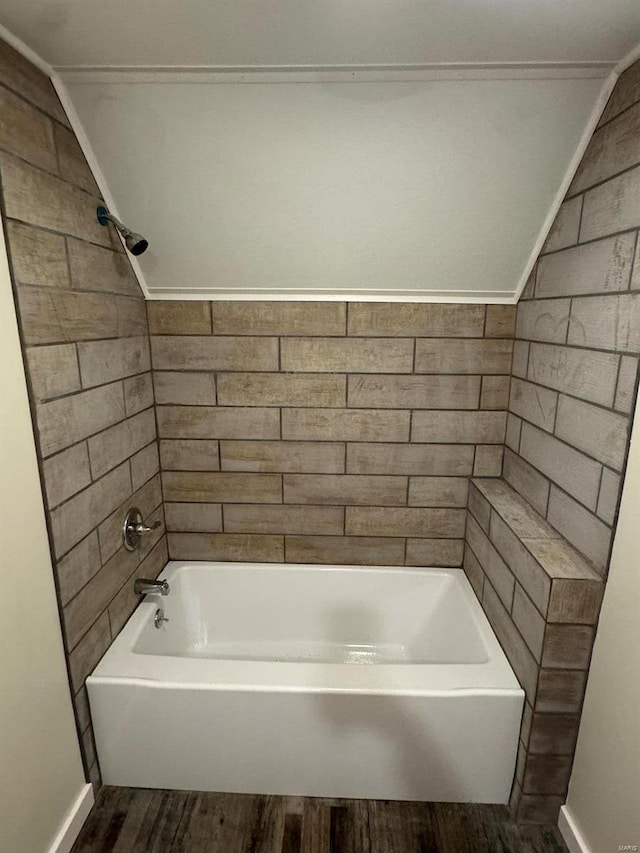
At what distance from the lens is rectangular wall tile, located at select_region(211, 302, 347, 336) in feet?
5.96

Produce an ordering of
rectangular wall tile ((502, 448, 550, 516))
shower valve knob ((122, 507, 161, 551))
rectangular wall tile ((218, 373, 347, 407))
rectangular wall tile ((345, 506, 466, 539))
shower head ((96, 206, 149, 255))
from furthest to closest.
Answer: rectangular wall tile ((345, 506, 466, 539))
rectangular wall tile ((218, 373, 347, 407))
shower valve knob ((122, 507, 161, 551))
rectangular wall tile ((502, 448, 550, 516))
shower head ((96, 206, 149, 255))

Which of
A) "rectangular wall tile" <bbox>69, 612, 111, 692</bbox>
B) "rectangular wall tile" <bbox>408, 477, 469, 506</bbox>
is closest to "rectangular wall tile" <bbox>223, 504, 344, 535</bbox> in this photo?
"rectangular wall tile" <bbox>408, 477, 469, 506</bbox>

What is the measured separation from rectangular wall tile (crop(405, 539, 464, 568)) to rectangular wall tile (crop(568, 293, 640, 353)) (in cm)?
103

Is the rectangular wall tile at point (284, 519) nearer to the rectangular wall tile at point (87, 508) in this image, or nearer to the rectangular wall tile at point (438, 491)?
the rectangular wall tile at point (438, 491)

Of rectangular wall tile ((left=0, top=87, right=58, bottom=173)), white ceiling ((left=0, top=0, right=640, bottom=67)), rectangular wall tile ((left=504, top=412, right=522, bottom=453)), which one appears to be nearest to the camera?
white ceiling ((left=0, top=0, right=640, bottom=67))

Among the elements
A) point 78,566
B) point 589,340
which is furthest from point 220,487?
point 589,340

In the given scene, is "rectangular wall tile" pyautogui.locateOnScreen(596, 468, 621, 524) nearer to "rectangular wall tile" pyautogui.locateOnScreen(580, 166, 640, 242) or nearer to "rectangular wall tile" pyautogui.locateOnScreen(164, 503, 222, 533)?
"rectangular wall tile" pyautogui.locateOnScreen(580, 166, 640, 242)

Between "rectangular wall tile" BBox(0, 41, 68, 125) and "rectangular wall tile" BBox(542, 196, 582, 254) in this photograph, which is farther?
"rectangular wall tile" BBox(542, 196, 582, 254)

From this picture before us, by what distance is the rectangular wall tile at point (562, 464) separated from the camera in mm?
1285

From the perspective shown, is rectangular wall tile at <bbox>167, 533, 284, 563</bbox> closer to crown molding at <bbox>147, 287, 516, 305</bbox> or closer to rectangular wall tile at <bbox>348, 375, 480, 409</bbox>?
rectangular wall tile at <bbox>348, 375, 480, 409</bbox>

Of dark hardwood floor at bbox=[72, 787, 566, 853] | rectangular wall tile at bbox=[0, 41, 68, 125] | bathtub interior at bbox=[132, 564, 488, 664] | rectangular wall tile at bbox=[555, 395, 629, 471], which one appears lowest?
dark hardwood floor at bbox=[72, 787, 566, 853]

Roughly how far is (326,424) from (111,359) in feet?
2.80

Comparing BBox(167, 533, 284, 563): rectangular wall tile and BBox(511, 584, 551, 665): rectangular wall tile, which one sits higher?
BBox(511, 584, 551, 665): rectangular wall tile

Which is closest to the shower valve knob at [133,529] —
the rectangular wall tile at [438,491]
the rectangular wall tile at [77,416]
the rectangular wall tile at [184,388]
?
the rectangular wall tile at [77,416]
